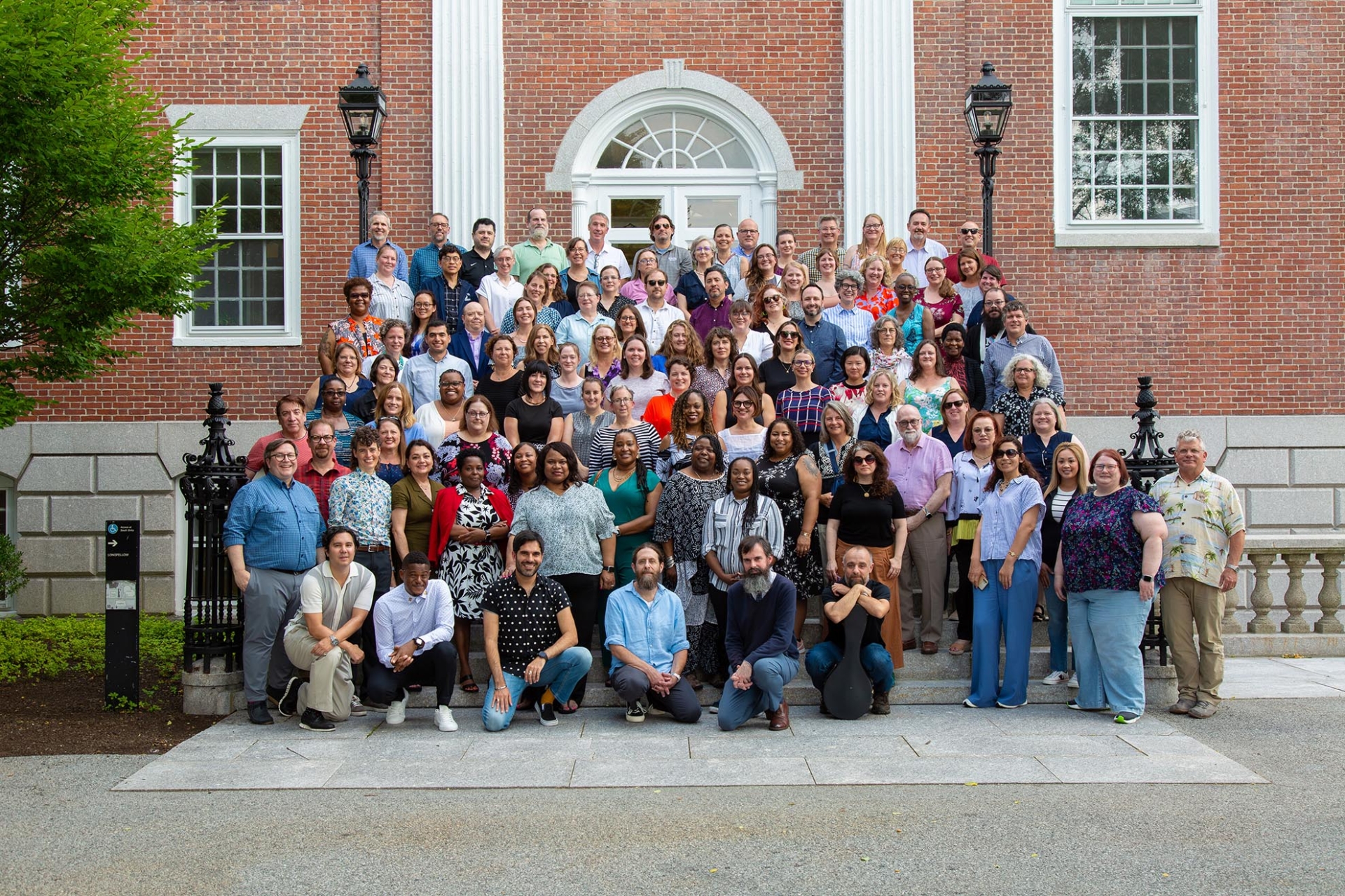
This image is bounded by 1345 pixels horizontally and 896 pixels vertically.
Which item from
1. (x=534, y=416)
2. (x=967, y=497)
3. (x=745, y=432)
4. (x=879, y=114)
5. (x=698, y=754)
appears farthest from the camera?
(x=879, y=114)

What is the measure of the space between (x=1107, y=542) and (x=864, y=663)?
1861 mm

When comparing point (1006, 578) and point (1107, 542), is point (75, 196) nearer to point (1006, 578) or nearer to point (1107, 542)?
point (1006, 578)

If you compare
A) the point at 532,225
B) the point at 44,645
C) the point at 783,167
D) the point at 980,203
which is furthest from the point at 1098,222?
the point at 44,645

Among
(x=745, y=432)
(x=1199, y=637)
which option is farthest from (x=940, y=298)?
(x=1199, y=637)

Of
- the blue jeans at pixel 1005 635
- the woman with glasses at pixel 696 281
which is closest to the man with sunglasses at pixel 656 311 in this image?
the woman with glasses at pixel 696 281

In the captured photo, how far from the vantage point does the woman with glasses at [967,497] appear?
9.50 m

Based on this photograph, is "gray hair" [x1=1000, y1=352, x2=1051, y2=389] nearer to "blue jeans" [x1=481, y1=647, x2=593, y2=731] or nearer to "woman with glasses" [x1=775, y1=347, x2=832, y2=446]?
"woman with glasses" [x1=775, y1=347, x2=832, y2=446]

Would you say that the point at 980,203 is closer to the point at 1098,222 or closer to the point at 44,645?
the point at 1098,222

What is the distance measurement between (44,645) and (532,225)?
607 centimetres

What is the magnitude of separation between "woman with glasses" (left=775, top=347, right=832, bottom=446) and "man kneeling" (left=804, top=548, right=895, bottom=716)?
1631 millimetres

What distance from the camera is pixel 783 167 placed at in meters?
15.0

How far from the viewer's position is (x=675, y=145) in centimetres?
1536

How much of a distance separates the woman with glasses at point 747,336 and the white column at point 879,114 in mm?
4167

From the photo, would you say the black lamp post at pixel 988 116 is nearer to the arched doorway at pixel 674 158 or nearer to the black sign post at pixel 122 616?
the arched doorway at pixel 674 158
